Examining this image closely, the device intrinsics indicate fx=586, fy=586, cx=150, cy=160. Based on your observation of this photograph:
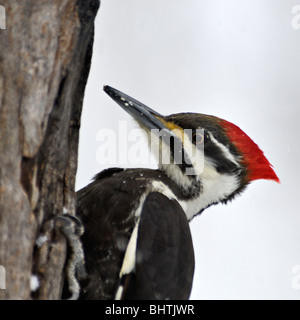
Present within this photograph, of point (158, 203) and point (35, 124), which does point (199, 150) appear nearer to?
point (158, 203)

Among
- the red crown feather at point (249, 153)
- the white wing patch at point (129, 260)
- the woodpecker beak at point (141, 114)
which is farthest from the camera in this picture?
the red crown feather at point (249, 153)

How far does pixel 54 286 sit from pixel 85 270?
35 centimetres

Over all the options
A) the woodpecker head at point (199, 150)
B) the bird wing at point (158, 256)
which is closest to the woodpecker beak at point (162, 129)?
the woodpecker head at point (199, 150)

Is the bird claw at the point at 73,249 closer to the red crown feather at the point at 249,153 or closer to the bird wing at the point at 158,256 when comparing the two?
the bird wing at the point at 158,256

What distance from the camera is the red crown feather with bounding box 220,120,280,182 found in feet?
10.9

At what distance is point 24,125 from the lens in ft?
6.92

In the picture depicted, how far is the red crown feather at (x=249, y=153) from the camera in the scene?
3.33 m

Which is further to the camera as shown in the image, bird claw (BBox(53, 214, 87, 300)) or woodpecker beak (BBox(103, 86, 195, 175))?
woodpecker beak (BBox(103, 86, 195, 175))

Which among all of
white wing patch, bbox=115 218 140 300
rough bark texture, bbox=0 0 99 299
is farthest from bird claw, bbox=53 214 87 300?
white wing patch, bbox=115 218 140 300

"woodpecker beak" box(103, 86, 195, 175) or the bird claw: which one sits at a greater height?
"woodpecker beak" box(103, 86, 195, 175)

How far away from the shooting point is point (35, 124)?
2137 mm

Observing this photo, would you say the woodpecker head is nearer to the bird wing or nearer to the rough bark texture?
the bird wing

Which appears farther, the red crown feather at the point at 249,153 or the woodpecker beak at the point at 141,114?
the red crown feather at the point at 249,153
